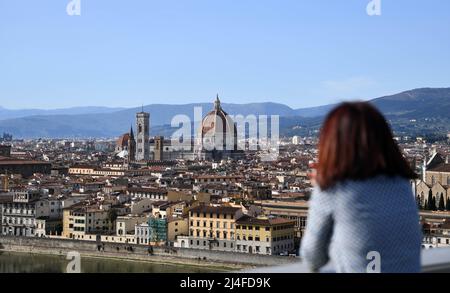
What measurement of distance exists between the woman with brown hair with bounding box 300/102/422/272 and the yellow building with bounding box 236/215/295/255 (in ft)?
32.2

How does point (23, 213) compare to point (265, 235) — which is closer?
point (265, 235)

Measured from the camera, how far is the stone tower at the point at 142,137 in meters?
32.5

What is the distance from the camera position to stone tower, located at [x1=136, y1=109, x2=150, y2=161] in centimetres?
3253

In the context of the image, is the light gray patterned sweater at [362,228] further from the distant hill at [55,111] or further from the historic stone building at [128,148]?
the distant hill at [55,111]

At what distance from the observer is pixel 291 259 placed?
9945 mm

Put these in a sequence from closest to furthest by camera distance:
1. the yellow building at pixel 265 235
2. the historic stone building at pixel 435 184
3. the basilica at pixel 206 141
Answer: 1. the yellow building at pixel 265 235
2. the historic stone building at pixel 435 184
3. the basilica at pixel 206 141

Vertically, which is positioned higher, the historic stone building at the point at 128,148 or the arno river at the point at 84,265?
the historic stone building at the point at 128,148

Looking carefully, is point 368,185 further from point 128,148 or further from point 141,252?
point 128,148

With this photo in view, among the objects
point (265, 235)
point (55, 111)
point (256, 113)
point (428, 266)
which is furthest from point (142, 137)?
point (55, 111)

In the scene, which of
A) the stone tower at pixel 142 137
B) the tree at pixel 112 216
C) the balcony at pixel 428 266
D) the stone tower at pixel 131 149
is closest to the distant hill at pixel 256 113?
the stone tower at pixel 131 149

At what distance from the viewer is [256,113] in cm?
6888

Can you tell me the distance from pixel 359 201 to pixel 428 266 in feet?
0.64

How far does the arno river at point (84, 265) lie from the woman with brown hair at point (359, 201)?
924 cm

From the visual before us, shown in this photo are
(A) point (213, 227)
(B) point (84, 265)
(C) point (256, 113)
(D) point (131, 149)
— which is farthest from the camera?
(C) point (256, 113)
